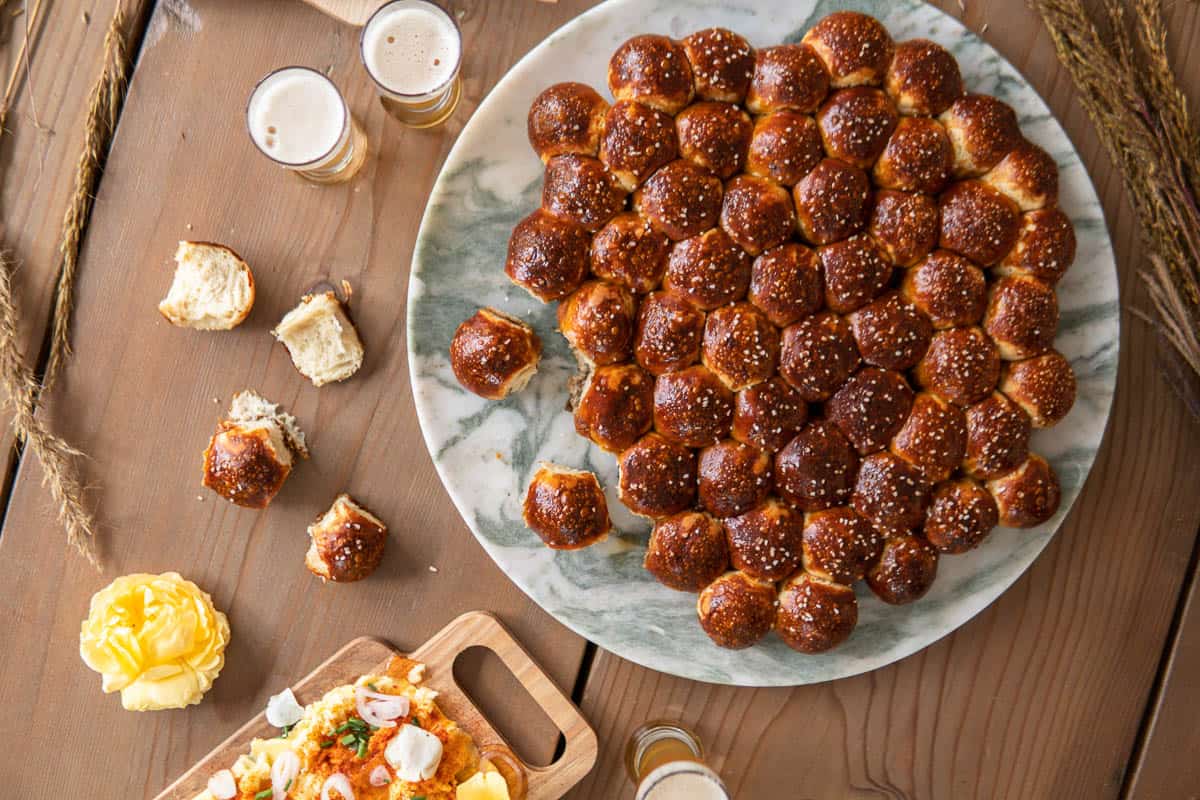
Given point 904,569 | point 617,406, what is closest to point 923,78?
point 617,406

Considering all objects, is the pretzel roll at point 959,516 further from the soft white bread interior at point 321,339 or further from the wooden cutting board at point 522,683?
the soft white bread interior at point 321,339

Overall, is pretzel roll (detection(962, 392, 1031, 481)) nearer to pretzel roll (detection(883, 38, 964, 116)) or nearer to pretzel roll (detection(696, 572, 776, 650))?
pretzel roll (detection(696, 572, 776, 650))

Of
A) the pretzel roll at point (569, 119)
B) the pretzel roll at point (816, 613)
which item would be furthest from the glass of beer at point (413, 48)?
the pretzel roll at point (816, 613)

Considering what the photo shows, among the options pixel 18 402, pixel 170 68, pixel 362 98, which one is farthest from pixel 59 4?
pixel 18 402

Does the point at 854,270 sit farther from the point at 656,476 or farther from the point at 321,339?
the point at 321,339

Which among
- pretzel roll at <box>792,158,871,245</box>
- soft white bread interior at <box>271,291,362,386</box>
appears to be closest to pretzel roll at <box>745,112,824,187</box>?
pretzel roll at <box>792,158,871,245</box>

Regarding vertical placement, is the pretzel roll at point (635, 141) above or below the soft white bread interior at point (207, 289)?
above

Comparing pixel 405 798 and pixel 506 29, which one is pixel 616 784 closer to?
pixel 405 798
